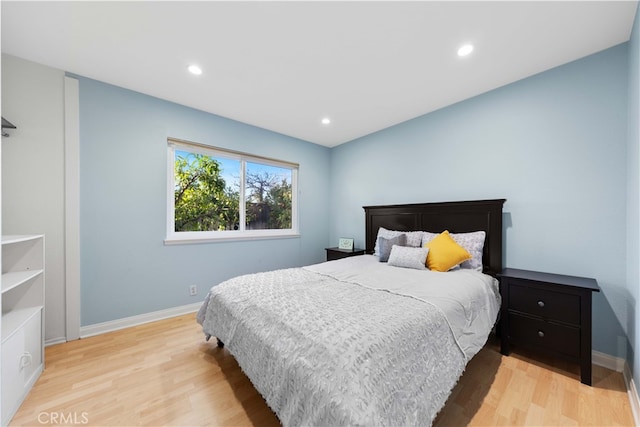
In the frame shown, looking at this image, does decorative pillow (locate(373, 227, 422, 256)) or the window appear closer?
decorative pillow (locate(373, 227, 422, 256))

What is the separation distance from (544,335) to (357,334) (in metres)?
1.78

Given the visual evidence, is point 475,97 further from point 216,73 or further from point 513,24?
point 216,73

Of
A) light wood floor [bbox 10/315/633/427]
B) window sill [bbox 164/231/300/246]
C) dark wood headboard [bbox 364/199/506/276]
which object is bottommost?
light wood floor [bbox 10/315/633/427]

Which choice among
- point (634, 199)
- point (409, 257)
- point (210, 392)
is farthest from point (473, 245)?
point (210, 392)

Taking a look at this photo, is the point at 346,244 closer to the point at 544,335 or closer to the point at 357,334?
the point at 544,335

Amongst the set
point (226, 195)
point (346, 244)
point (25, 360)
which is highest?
point (226, 195)

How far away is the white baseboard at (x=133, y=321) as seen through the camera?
2.36 metres

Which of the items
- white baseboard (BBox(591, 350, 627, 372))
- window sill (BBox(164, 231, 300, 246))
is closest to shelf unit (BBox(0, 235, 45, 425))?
window sill (BBox(164, 231, 300, 246))

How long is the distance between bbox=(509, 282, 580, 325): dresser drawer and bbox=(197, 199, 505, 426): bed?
0.16 m

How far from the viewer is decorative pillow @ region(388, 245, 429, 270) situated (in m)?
2.43

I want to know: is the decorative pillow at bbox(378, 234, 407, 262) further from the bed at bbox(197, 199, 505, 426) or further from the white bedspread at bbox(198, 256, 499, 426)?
the white bedspread at bbox(198, 256, 499, 426)

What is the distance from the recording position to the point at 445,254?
7.75 feet

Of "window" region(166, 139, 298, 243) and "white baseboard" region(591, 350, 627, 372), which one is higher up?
"window" region(166, 139, 298, 243)

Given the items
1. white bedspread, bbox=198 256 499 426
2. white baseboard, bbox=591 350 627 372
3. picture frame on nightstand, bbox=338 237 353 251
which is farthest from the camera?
picture frame on nightstand, bbox=338 237 353 251
